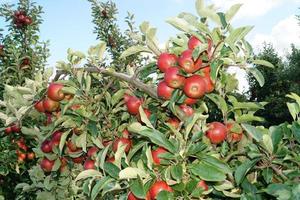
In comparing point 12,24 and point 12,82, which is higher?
point 12,24

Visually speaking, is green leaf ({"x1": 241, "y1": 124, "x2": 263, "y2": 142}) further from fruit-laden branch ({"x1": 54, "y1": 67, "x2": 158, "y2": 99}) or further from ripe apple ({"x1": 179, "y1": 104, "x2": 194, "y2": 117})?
fruit-laden branch ({"x1": 54, "y1": 67, "x2": 158, "y2": 99})

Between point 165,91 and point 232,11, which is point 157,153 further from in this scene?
point 232,11

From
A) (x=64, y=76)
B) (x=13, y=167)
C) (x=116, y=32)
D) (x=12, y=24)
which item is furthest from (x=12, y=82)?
(x=64, y=76)

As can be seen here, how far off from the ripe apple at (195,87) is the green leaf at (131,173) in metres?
0.36

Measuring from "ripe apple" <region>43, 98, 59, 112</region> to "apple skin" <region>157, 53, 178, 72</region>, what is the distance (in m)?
0.71

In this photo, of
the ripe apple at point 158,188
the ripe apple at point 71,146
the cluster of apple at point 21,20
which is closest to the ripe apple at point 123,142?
the ripe apple at point 71,146

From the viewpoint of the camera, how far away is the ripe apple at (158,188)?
1600mm

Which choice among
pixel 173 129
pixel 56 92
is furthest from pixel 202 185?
pixel 56 92

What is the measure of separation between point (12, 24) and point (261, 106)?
212 inches

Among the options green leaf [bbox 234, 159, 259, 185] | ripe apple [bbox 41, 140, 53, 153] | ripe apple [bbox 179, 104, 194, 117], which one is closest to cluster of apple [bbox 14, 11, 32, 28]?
ripe apple [bbox 41, 140, 53, 153]

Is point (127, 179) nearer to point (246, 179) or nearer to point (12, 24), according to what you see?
point (246, 179)

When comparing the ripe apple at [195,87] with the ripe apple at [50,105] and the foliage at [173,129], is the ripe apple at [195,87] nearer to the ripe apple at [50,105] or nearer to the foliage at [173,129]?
the foliage at [173,129]

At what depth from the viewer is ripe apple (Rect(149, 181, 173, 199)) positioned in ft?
5.25

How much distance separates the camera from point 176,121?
2.08 meters
